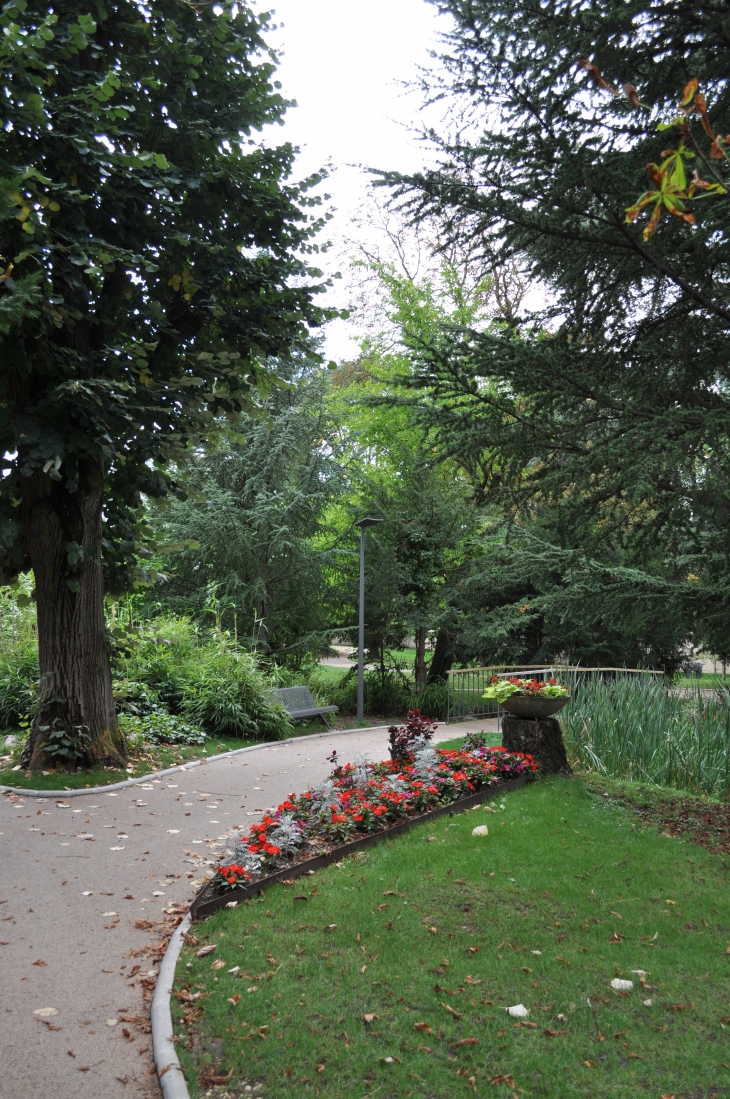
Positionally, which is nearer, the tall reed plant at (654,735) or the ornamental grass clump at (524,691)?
the tall reed plant at (654,735)

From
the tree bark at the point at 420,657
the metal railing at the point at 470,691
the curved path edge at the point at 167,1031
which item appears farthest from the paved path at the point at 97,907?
the tree bark at the point at 420,657

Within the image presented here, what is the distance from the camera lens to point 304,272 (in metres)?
9.02

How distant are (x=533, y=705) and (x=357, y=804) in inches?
99.9

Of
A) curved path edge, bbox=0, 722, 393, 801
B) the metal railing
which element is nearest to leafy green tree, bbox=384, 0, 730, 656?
curved path edge, bbox=0, 722, 393, 801

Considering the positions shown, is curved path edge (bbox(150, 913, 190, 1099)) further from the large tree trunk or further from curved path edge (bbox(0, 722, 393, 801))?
the large tree trunk

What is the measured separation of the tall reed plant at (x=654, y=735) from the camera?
7730 millimetres

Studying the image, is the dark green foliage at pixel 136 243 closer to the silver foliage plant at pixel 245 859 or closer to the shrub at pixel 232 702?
the shrub at pixel 232 702

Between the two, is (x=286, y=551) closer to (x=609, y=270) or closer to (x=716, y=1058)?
(x=609, y=270)

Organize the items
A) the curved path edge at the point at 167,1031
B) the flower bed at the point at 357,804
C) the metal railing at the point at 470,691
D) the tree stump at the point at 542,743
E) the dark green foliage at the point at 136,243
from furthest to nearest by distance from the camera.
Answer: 1. the metal railing at the point at 470,691
2. the tree stump at the point at 542,743
3. the dark green foliage at the point at 136,243
4. the flower bed at the point at 357,804
5. the curved path edge at the point at 167,1031

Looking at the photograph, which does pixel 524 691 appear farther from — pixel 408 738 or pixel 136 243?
pixel 136 243

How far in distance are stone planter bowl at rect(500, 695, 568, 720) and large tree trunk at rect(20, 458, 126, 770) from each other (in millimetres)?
4351

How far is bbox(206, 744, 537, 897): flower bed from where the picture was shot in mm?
5238

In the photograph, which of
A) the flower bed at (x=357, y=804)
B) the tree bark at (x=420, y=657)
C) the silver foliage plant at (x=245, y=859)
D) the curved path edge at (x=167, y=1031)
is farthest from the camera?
the tree bark at (x=420, y=657)

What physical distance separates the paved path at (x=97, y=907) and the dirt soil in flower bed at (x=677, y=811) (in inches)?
131
